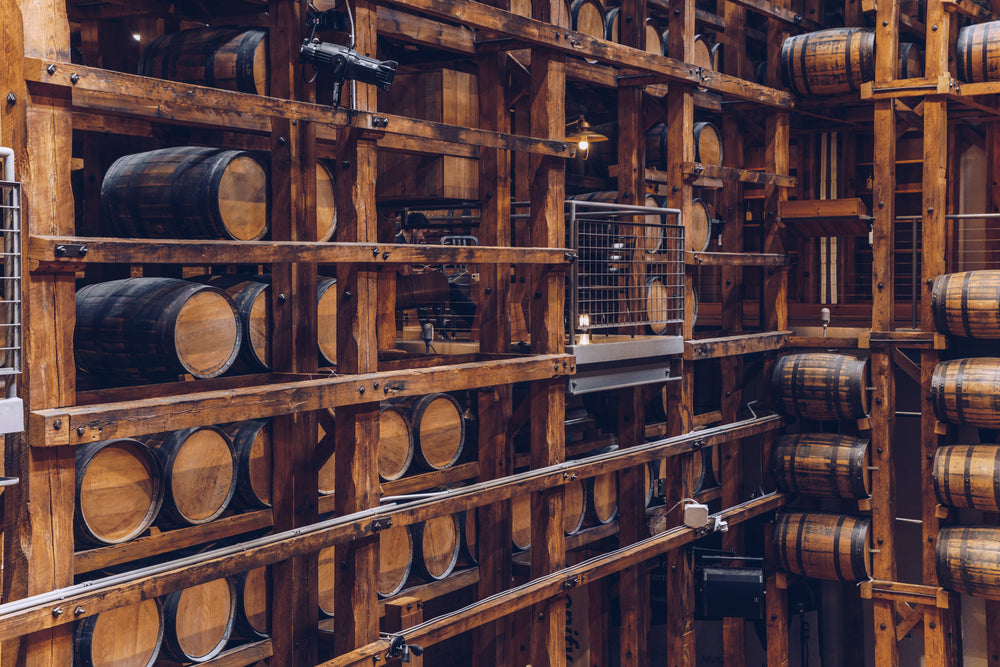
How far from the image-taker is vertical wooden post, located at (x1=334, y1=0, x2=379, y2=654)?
554 cm

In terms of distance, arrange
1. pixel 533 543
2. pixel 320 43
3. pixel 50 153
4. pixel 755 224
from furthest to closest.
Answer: pixel 755 224, pixel 533 543, pixel 320 43, pixel 50 153

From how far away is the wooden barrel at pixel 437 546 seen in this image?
6680 mm

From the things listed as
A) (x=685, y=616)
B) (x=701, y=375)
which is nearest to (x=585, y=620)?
(x=685, y=616)

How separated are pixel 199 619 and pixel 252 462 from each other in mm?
808

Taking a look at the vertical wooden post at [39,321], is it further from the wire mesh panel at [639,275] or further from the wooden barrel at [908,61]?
the wooden barrel at [908,61]

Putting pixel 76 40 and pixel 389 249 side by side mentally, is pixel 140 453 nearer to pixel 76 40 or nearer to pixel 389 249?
pixel 389 249

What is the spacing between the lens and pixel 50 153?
4.15 m

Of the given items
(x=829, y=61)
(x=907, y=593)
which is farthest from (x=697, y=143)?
(x=907, y=593)

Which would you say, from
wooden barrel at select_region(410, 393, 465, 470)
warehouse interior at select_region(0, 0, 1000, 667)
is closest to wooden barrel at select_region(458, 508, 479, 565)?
warehouse interior at select_region(0, 0, 1000, 667)

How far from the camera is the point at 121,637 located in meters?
4.90

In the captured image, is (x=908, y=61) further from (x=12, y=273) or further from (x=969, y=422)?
(x=12, y=273)

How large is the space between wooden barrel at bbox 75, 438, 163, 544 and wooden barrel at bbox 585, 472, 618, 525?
396 cm

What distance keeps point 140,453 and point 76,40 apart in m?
2.33

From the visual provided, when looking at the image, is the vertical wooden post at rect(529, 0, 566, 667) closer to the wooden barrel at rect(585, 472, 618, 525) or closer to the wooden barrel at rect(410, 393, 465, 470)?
the wooden barrel at rect(410, 393, 465, 470)
